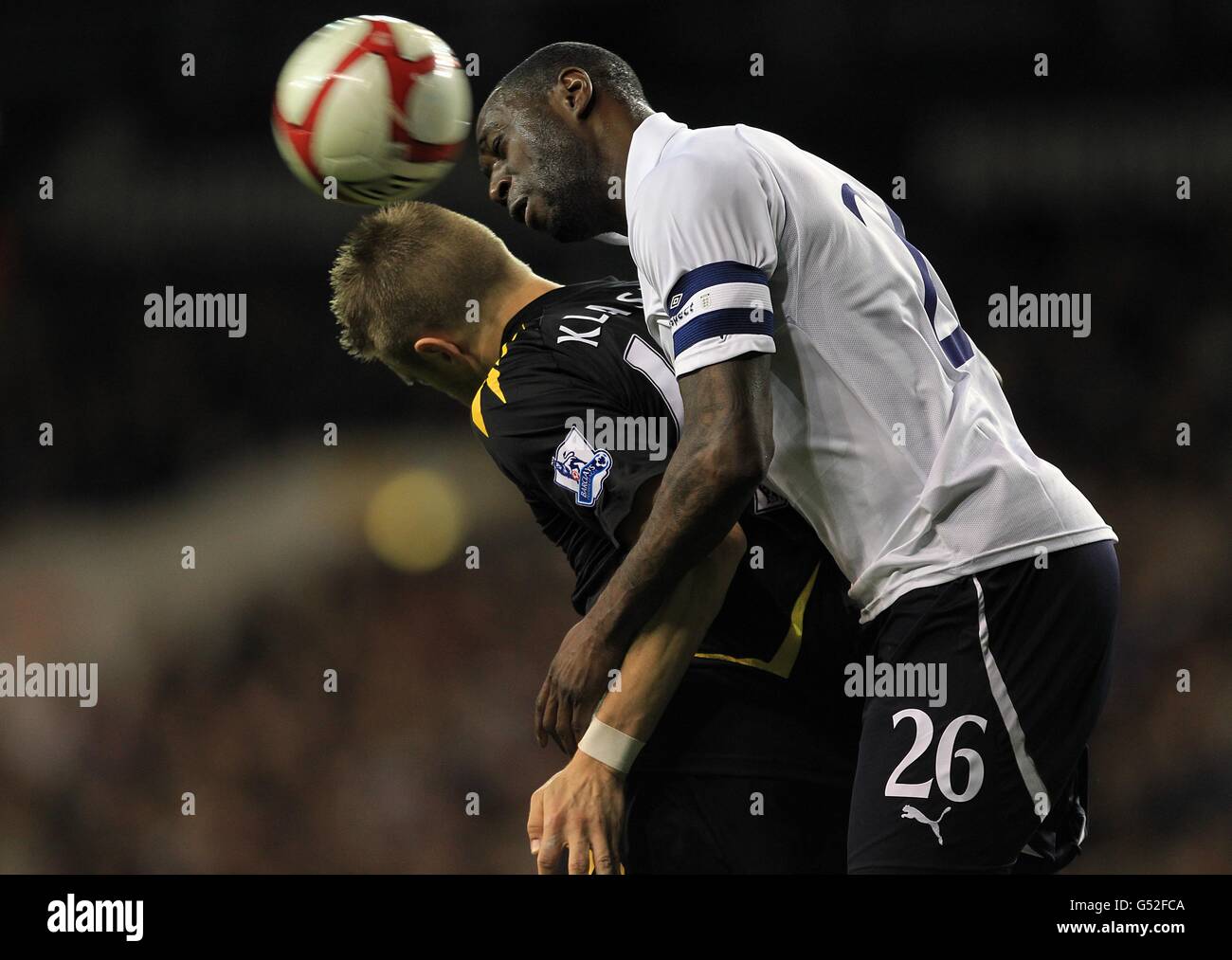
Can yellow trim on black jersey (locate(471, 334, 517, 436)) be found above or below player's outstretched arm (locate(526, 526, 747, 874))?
above

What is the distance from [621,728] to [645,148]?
1003 mm

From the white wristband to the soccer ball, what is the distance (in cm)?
142

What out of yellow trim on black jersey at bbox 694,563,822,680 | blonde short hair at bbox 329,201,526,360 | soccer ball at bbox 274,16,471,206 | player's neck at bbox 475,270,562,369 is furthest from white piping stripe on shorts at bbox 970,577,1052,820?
soccer ball at bbox 274,16,471,206

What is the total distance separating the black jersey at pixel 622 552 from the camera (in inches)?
95.2

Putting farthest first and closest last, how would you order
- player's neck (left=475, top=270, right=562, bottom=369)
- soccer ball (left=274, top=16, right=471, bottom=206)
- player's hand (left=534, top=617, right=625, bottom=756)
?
1. soccer ball (left=274, top=16, right=471, bottom=206)
2. player's neck (left=475, top=270, right=562, bottom=369)
3. player's hand (left=534, top=617, right=625, bottom=756)

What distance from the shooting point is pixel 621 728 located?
2383mm

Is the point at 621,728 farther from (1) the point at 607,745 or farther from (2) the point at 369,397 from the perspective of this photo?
(2) the point at 369,397

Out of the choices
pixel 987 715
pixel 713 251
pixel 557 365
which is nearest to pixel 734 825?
pixel 987 715

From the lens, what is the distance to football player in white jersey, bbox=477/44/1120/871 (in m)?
2.02

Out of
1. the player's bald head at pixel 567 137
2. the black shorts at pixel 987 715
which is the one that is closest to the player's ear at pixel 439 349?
the player's bald head at pixel 567 137

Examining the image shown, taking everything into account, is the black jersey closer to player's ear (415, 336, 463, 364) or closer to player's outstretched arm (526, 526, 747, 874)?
player's outstretched arm (526, 526, 747, 874)

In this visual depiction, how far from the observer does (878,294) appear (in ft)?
6.90

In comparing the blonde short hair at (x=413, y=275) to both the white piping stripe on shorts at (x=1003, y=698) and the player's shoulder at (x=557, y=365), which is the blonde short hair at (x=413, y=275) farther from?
the white piping stripe on shorts at (x=1003, y=698)

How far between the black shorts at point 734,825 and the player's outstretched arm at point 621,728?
0.66 ft
